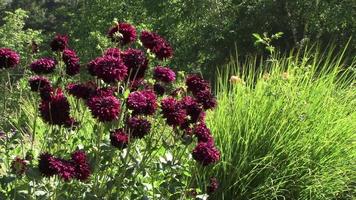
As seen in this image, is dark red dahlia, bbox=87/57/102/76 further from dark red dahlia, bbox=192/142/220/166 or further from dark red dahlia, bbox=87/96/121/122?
dark red dahlia, bbox=192/142/220/166

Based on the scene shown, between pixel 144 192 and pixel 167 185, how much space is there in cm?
12

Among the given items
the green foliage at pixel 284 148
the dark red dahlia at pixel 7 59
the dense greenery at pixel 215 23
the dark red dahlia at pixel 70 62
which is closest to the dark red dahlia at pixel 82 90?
the dark red dahlia at pixel 70 62

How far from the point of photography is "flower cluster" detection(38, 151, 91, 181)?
2180mm

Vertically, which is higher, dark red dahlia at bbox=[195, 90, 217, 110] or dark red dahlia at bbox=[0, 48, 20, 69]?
dark red dahlia at bbox=[0, 48, 20, 69]

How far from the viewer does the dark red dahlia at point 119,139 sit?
2324 millimetres

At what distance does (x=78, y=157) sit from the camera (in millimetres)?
2314

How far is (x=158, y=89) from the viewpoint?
2.66 metres

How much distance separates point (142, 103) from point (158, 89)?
380mm

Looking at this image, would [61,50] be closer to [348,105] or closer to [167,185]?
[167,185]

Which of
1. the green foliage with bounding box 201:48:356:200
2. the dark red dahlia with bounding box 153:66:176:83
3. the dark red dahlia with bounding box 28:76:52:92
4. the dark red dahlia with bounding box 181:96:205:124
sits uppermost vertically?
the dark red dahlia with bounding box 153:66:176:83

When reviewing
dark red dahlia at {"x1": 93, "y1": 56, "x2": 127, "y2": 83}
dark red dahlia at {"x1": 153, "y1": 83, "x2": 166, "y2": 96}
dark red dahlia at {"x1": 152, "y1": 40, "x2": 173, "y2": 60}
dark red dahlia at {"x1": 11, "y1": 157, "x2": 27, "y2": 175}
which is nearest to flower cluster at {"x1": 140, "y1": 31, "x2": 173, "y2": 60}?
dark red dahlia at {"x1": 152, "y1": 40, "x2": 173, "y2": 60}

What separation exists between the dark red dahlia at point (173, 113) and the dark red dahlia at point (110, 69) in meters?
0.26

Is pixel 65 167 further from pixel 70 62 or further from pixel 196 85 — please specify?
pixel 196 85

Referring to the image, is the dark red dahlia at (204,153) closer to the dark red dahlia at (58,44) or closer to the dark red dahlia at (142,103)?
the dark red dahlia at (142,103)
